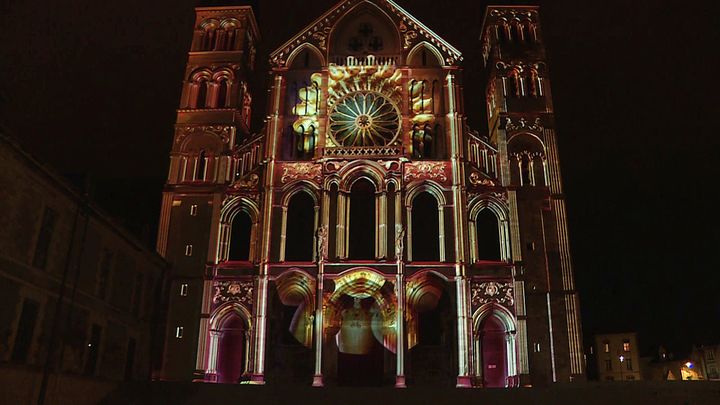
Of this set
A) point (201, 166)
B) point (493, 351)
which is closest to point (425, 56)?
point (201, 166)

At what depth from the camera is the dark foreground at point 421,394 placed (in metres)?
24.3

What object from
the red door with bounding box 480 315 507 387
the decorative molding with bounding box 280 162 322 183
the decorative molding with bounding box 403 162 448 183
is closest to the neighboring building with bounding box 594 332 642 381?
the red door with bounding box 480 315 507 387

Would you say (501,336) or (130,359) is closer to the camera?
(130,359)

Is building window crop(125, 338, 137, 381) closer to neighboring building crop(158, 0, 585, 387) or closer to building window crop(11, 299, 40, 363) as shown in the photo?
neighboring building crop(158, 0, 585, 387)

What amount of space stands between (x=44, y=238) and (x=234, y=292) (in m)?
12.6

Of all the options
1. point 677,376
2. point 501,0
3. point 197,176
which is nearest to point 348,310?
point 197,176

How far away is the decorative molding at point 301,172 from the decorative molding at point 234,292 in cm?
618

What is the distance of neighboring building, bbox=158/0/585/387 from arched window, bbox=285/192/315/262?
0.13 m

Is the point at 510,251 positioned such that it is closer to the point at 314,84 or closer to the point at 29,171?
the point at 314,84

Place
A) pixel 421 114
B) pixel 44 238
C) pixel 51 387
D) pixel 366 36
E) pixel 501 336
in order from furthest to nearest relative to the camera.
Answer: pixel 366 36 < pixel 421 114 < pixel 501 336 < pixel 44 238 < pixel 51 387

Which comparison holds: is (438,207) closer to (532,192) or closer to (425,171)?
(425,171)

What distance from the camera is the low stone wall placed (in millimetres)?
19734

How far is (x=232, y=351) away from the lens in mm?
34594

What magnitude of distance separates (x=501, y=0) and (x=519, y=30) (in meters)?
2.44
